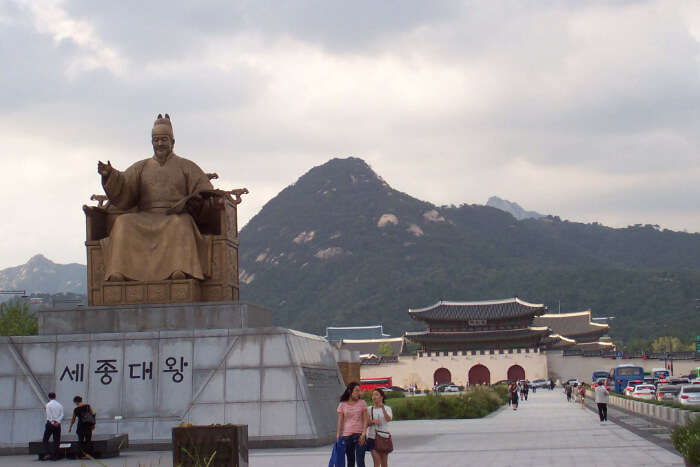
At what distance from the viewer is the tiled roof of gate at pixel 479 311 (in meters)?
70.4

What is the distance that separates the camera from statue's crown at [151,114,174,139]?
15680mm

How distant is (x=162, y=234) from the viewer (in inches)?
582

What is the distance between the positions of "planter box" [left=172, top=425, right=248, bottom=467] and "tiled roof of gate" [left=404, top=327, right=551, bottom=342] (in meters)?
61.2

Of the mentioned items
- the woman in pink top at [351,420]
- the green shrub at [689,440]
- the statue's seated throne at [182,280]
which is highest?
the statue's seated throne at [182,280]

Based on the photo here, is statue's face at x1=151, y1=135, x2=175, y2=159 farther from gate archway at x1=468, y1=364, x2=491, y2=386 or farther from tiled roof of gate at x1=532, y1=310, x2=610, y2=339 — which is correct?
tiled roof of gate at x1=532, y1=310, x2=610, y2=339

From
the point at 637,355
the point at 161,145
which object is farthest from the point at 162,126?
the point at 637,355

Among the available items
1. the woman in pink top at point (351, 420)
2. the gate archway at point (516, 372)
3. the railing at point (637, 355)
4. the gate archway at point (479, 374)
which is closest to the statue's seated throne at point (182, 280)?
the woman in pink top at point (351, 420)

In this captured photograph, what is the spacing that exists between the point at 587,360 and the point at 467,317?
9.52 metres

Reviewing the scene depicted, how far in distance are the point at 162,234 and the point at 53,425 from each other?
11.1 ft

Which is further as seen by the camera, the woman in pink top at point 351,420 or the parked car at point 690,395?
the parked car at point 690,395

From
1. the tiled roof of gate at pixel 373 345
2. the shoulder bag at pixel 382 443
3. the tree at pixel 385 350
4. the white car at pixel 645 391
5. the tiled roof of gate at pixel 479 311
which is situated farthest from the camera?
the tiled roof of gate at pixel 373 345

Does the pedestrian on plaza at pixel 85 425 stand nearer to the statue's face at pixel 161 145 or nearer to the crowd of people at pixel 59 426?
the crowd of people at pixel 59 426

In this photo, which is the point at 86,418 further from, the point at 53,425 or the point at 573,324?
the point at 573,324

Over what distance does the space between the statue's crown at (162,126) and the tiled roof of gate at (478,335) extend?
2162 inches
